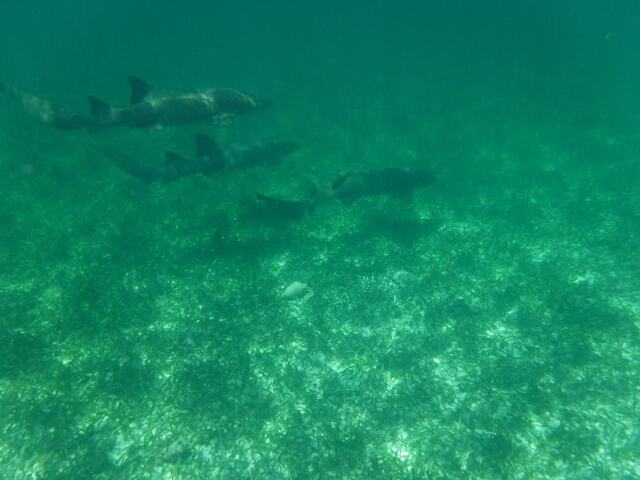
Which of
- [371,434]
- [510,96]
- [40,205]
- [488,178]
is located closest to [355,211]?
[488,178]

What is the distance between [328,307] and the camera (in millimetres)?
14352

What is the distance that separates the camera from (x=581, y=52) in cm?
4662

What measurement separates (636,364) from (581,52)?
49214mm

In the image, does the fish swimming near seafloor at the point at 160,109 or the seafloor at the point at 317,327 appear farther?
the fish swimming near seafloor at the point at 160,109

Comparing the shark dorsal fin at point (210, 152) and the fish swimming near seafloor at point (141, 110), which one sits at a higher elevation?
→ the fish swimming near seafloor at point (141, 110)

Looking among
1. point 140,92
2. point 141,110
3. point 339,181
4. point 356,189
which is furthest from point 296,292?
point 140,92

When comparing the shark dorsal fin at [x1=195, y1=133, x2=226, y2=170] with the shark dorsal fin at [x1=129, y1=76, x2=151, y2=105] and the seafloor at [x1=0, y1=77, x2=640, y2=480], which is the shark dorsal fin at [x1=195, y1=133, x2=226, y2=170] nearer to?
the seafloor at [x1=0, y1=77, x2=640, y2=480]

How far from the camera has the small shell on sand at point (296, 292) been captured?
14.6 metres

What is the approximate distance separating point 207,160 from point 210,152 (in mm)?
457

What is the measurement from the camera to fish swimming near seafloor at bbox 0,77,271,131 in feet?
54.9

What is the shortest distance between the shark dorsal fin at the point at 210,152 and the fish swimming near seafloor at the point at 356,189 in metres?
3.13

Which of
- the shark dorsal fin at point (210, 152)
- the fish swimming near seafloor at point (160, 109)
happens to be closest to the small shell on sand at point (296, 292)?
the shark dorsal fin at point (210, 152)

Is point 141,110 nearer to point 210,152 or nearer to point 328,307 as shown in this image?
point 210,152

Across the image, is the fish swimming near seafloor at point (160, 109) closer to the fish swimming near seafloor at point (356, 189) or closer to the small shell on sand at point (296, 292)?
the fish swimming near seafloor at point (356, 189)
